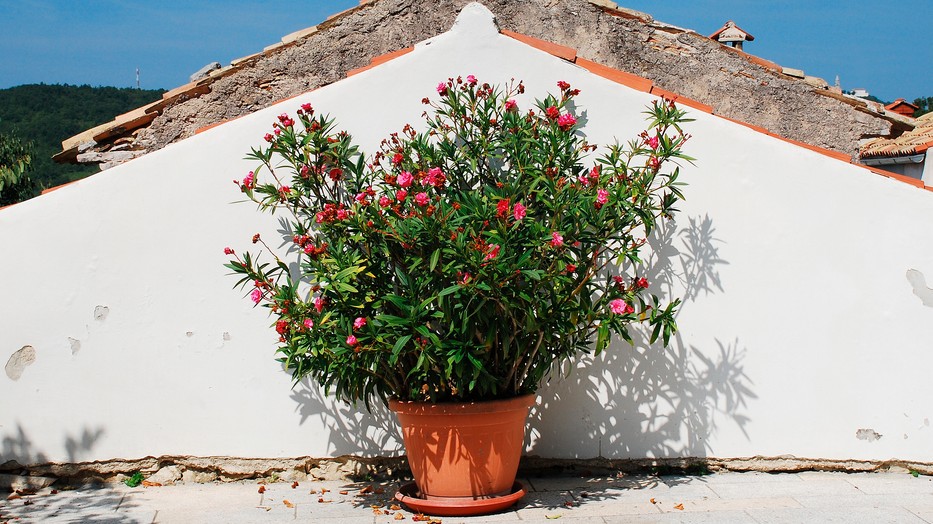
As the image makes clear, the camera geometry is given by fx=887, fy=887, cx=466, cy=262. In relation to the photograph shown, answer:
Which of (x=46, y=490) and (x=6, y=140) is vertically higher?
(x=6, y=140)

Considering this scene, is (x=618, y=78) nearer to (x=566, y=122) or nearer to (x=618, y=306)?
(x=566, y=122)

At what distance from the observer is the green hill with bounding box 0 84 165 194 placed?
19.0m

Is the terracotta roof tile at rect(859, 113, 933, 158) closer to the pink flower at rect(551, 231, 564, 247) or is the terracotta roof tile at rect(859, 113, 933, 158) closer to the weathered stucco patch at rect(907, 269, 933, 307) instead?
the weathered stucco patch at rect(907, 269, 933, 307)

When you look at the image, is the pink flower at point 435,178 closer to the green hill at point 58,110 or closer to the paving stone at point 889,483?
the paving stone at point 889,483

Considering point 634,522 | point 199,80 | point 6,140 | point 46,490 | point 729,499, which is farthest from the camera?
point 6,140

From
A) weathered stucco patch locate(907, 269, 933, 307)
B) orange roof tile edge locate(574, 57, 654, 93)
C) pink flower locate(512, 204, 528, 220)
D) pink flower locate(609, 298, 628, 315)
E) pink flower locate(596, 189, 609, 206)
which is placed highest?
orange roof tile edge locate(574, 57, 654, 93)

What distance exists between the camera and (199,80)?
9148mm

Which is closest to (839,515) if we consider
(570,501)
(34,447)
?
(570,501)

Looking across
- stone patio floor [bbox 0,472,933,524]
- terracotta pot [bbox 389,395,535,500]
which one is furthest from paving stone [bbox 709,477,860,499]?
terracotta pot [bbox 389,395,535,500]

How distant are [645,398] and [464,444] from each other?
55.2 inches

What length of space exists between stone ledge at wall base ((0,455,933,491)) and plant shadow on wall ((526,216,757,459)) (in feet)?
0.26

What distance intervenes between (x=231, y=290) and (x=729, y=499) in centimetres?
329

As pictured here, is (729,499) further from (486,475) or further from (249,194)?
(249,194)

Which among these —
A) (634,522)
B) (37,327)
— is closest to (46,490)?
(37,327)
